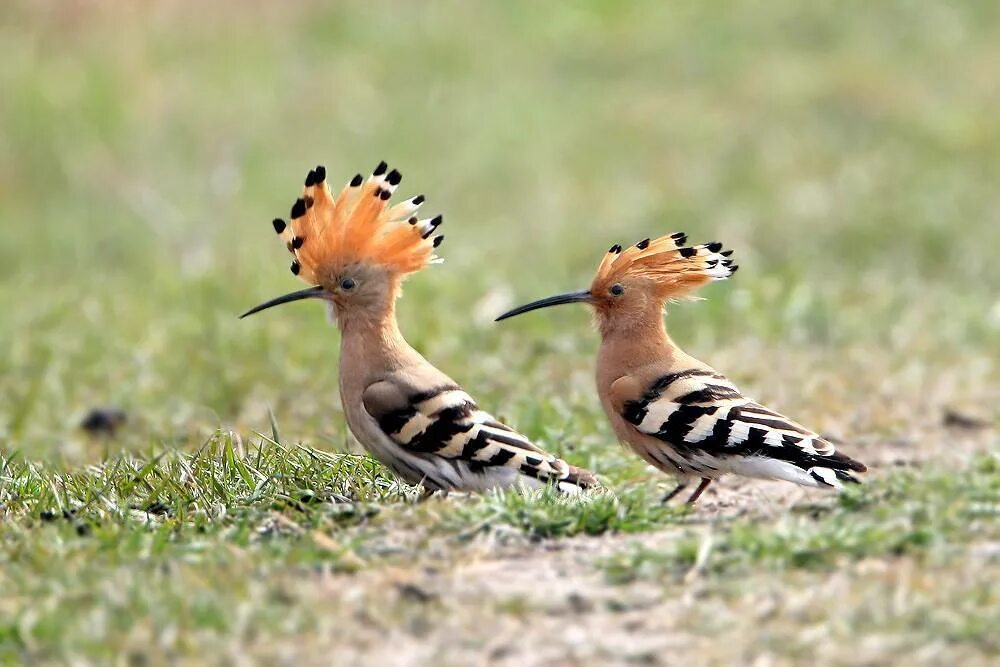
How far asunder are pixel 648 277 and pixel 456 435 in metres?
0.94

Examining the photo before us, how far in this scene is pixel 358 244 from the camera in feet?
15.8

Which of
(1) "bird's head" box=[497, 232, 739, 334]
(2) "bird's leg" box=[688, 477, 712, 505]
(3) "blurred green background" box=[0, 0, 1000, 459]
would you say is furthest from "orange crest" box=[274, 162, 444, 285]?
(2) "bird's leg" box=[688, 477, 712, 505]

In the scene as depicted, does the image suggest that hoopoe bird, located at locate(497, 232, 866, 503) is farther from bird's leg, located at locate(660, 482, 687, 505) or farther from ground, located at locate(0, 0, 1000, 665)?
ground, located at locate(0, 0, 1000, 665)

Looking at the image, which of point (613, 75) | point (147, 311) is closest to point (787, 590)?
point (147, 311)

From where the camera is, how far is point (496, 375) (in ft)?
22.1

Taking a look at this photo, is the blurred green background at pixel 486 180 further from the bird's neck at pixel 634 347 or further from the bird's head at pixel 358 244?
the bird's neck at pixel 634 347

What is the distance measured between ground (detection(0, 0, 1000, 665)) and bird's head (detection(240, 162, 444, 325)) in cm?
50

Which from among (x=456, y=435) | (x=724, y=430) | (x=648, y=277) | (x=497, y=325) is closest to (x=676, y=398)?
(x=724, y=430)

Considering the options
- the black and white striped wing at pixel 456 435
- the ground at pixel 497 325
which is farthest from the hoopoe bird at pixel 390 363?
the ground at pixel 497 325

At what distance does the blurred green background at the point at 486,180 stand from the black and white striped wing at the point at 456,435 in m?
1.13

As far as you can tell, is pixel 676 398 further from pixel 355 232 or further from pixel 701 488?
pixel 355 232

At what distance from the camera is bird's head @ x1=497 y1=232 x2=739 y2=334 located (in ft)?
16.0

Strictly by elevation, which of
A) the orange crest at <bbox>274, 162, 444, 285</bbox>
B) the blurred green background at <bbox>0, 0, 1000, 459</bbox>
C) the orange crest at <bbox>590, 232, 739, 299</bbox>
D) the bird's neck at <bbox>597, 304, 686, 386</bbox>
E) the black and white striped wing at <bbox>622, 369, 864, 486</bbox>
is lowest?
the black and white striped wing at <bbox>622, 369, 864, 486</bbox>

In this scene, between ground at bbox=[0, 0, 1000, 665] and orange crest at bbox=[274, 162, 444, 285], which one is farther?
orange crest at bbox=[274, 162, 444, 285]
